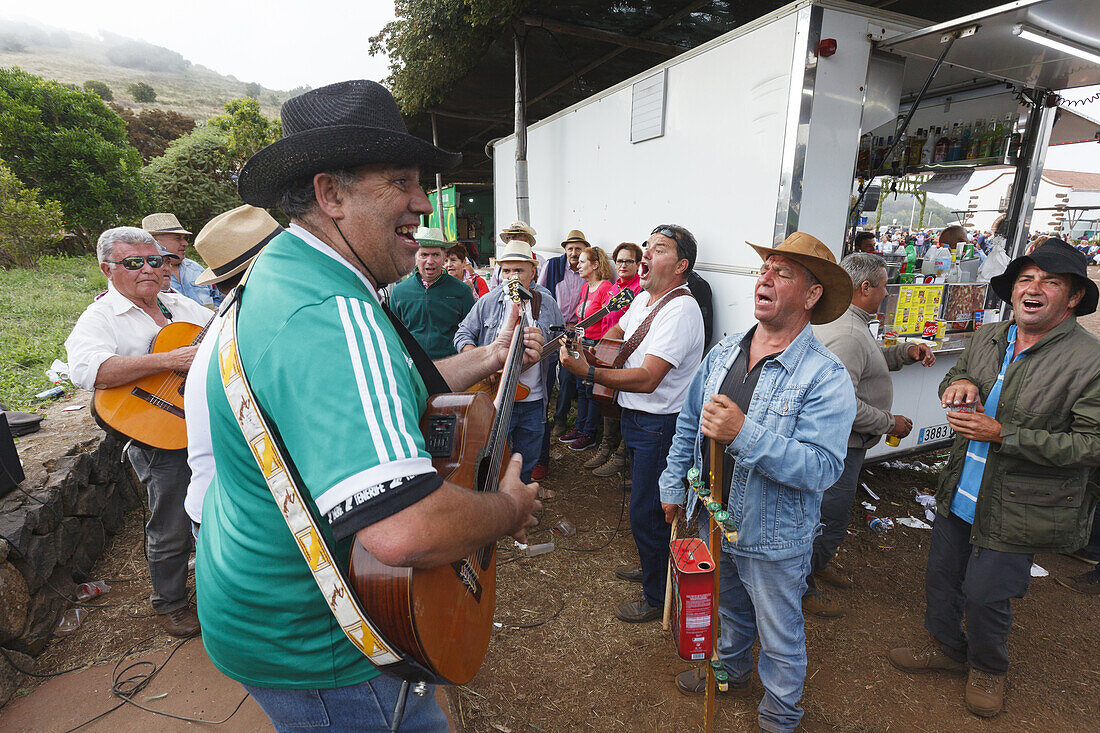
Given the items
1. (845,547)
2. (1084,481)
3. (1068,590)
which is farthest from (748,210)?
(1068,590)

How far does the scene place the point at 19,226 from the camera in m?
13.6

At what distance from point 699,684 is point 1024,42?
4665 mm

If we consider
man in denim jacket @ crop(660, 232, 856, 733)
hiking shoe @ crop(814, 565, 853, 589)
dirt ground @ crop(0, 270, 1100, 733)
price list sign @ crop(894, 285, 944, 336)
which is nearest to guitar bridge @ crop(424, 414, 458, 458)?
man in denim jacket @ crop(660, 232, 856, 733)

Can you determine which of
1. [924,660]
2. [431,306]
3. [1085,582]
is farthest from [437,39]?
[1085,582]

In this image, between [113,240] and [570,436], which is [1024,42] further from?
[113,240]

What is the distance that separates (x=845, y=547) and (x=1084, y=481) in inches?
77.2

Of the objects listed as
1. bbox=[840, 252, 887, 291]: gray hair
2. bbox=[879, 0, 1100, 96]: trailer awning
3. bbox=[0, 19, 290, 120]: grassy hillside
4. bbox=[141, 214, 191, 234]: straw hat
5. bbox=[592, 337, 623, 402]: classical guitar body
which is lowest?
Answer: bbox=[592, 337, 623, 402]: classical guitar body

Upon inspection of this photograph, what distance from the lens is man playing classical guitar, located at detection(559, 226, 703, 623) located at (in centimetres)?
308

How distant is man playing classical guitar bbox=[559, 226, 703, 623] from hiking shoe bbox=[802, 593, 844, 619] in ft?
3.40

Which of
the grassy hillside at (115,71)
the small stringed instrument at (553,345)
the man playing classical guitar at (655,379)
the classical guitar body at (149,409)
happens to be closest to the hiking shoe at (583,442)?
the small stringed instrument at (553,345)

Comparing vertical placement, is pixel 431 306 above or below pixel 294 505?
below

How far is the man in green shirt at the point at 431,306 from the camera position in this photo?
471 centimetres

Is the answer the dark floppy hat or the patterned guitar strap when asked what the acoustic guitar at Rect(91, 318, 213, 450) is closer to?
the patterned guitar strap

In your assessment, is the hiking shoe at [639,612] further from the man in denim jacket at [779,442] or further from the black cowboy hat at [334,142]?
the black cowboy hat at [334,142]
